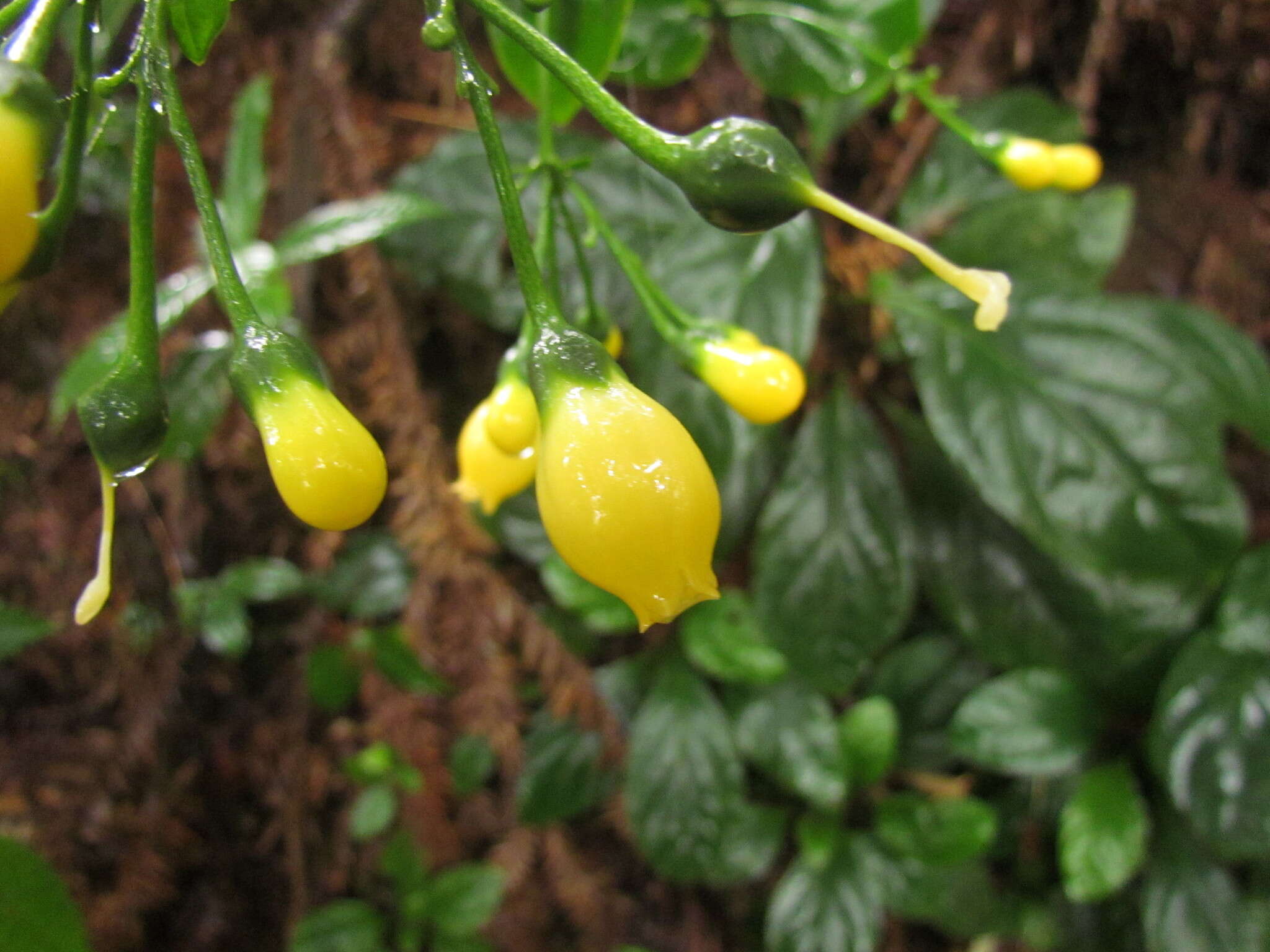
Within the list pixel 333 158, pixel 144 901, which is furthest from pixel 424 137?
pixel 144 901

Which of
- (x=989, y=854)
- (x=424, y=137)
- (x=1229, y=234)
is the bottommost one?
(x=989, y=854)

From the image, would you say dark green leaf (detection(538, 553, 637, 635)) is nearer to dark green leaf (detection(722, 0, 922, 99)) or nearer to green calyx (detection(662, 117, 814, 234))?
dark green leaf (detection(722, 0, 922, 99))

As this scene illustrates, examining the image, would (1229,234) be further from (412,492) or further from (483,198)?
(412,492)

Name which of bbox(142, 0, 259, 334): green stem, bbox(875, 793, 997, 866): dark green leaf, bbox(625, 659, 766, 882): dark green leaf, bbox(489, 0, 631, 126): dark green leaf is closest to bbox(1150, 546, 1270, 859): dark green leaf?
bbox(875, 793, 997, 866): dark green leaf

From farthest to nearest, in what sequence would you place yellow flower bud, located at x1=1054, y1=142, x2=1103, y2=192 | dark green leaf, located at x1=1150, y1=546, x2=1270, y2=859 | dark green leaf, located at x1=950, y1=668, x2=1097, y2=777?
dark green leaf, located at x1=950, y1=668, x2=1097, y2=777 → dark green leaf, located at x1=1150, y1=546, x2=1270, y2=859 → yellow flower bud, located at x1=1054, y1=142, x2=1103, y2=192

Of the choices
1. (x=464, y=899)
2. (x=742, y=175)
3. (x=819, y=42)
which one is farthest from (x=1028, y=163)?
(x=464, y=899)

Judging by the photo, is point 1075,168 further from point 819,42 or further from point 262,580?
point 262,580
